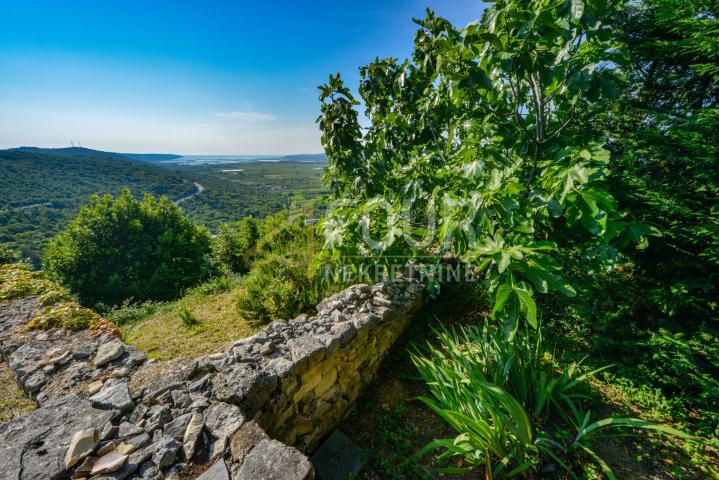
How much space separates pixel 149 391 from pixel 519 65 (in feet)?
11.9

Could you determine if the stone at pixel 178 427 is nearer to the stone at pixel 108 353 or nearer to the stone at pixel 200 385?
the stone at pixel 200 385

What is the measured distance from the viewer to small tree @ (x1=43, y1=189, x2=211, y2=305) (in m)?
11.5

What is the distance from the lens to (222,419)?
162 centimetres

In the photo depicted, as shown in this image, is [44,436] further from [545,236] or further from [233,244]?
[233,244]

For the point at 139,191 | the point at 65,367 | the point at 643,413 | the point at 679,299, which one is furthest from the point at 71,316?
the point at 139,191

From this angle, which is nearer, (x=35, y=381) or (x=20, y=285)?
(x=35, y=381)

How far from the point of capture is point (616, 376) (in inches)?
107

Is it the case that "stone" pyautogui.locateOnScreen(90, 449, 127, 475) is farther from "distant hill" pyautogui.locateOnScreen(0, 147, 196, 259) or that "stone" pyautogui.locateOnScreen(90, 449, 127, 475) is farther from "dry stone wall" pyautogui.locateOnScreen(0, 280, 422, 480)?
"distant hill" pyautogui.locateOnScreen(0, 147, 196, 259)

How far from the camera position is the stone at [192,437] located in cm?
146

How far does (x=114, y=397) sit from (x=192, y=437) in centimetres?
79

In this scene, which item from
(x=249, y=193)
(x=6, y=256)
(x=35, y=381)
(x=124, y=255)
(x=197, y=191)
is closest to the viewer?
(x=35, y=381)

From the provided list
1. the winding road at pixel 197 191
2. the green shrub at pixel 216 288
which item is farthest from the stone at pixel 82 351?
the winding road at pixel 197 191

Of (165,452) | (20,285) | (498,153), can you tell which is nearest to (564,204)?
(498,153)

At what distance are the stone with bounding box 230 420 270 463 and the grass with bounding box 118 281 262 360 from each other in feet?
6.62
